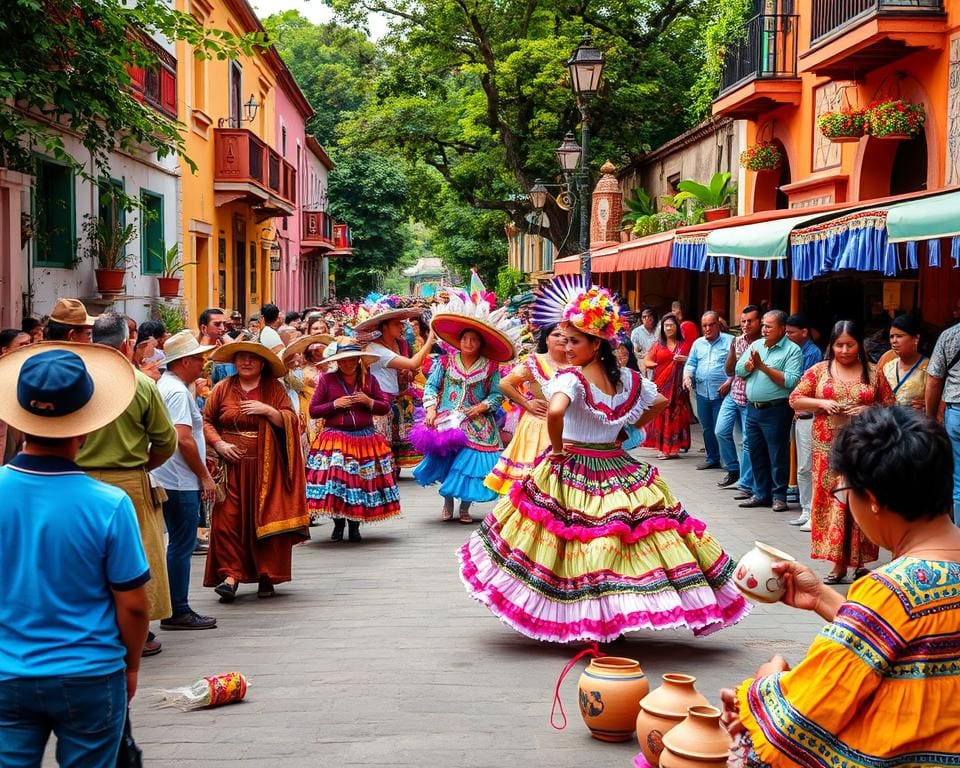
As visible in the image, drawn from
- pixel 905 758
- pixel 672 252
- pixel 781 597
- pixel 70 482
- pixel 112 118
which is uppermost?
pixel 112 118

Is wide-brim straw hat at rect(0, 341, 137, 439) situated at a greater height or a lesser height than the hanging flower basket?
lesser

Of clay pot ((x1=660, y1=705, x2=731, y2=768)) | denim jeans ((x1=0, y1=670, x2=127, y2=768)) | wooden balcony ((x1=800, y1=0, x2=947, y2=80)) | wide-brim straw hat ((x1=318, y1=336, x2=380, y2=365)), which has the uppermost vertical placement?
wooden balcony ((x1=800, y1=0, x2=947, y2=80))

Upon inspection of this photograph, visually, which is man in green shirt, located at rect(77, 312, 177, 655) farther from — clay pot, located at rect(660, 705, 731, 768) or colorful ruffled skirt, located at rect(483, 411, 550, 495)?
colorful ruffled skirt, located at rect(483, 411, 550, 495)

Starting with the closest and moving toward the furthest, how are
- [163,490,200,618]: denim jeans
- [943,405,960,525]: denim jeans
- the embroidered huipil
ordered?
[163,490,200,618]: denim jeans, [943,405,960,525]: denim jeans, the embroidered huipil

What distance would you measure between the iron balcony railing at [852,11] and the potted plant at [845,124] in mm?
1052

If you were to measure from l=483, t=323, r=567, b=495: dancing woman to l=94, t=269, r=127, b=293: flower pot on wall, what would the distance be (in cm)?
755

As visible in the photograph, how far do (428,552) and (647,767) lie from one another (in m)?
5.54

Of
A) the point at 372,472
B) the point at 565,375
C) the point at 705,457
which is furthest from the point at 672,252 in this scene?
the point at 565,375

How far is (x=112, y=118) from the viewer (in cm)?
1198

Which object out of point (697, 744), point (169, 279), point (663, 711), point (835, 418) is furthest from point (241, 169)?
point (697, 744)

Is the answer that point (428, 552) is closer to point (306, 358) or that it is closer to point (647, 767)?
point (306, 358)

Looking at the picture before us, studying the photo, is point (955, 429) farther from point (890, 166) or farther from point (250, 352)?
point (890, 166)

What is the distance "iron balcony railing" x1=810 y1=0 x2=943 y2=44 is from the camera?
14352mm

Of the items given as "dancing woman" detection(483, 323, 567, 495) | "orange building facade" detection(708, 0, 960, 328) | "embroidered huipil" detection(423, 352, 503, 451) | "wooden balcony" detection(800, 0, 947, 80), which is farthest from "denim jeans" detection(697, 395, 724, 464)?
"dancing woman" detection(483, 323, 567, 495)
